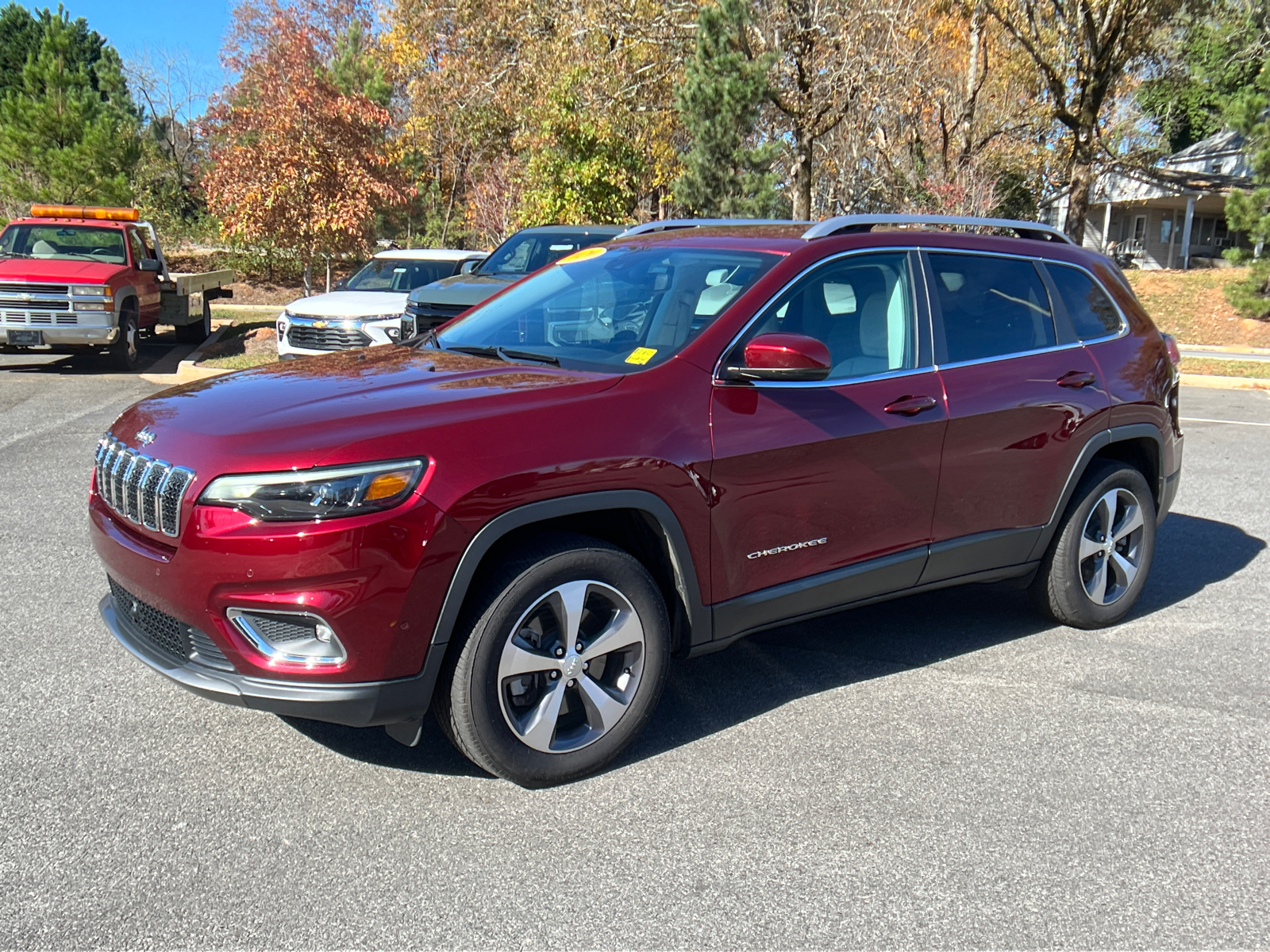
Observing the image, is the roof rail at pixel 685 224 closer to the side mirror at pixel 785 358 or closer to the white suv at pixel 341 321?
the side mirror at pixel 785 358

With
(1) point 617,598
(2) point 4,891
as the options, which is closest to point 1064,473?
(1) point 617,598

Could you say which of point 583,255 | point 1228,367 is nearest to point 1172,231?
point 1228,367

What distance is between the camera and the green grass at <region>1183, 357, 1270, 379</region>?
16.3m

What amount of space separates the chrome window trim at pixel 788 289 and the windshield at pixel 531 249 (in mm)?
8015

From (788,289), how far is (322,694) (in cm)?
219

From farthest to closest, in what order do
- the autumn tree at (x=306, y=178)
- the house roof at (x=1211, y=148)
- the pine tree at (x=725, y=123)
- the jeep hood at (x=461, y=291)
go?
the house roof at (x=1211, y=148)
the pine tree at (x=725, y=123)
the autumn tree at (x=306, y=178)
the jeep hood at (x=461, y=291)

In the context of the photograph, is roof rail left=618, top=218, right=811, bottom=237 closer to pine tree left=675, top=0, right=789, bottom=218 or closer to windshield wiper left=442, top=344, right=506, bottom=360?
windshield wiper left=442, top=344, right=506, bottom=360

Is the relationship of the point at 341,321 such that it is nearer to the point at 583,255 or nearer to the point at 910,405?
the point at 583,255

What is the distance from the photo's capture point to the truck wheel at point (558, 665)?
3.39m

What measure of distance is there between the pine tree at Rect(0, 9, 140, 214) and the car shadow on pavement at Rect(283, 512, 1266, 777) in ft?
80.1

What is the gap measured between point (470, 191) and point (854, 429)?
31.5 meters

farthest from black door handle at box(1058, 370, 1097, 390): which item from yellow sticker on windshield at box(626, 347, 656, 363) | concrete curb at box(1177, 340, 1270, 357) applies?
concrete curb at box(1177, 340, 1270, 357)

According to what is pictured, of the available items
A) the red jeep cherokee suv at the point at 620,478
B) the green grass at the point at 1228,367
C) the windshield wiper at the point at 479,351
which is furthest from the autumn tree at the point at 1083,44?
the windshield wiper at the point at 479,351

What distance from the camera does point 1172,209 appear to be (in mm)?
43719
